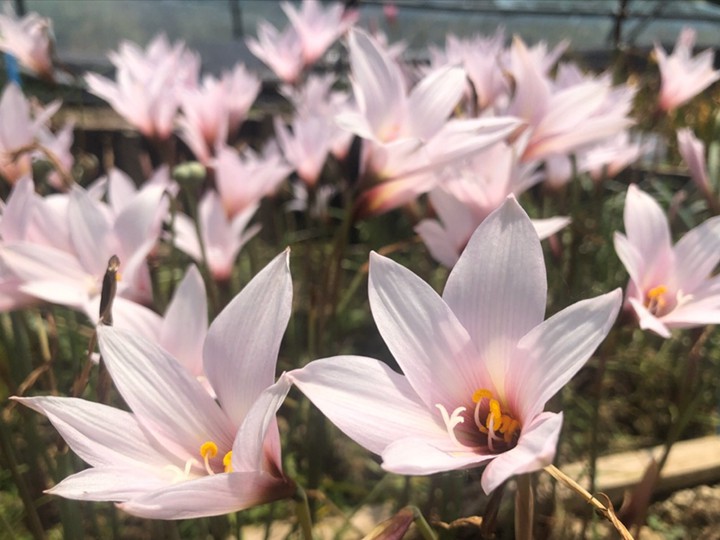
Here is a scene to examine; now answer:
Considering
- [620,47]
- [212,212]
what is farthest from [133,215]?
[620,47]

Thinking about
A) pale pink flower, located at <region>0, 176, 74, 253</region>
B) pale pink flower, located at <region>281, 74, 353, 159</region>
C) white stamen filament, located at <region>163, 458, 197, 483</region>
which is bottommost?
white stamen filament, located at <region>163, 458, 197, 483</region>

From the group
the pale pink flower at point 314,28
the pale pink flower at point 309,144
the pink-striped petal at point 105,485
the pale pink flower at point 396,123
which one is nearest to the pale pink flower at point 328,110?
the pale pink flower at point 309,144

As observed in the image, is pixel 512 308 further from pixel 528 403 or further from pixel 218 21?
pixel 218 21

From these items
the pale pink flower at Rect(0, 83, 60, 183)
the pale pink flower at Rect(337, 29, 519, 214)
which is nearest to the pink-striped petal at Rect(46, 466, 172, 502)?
the pale pink flower at Rect(337, 29, 519, 214)

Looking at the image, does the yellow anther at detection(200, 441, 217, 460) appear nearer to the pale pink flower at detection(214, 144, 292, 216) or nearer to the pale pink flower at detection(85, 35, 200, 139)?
the pale pink flower at detection(214, 144, 292, 216)

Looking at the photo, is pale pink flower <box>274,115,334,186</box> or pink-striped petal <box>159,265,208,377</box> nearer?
pink-striped petal <box>159,265,208,377</box>

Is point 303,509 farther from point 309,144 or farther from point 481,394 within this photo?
point 309,144
